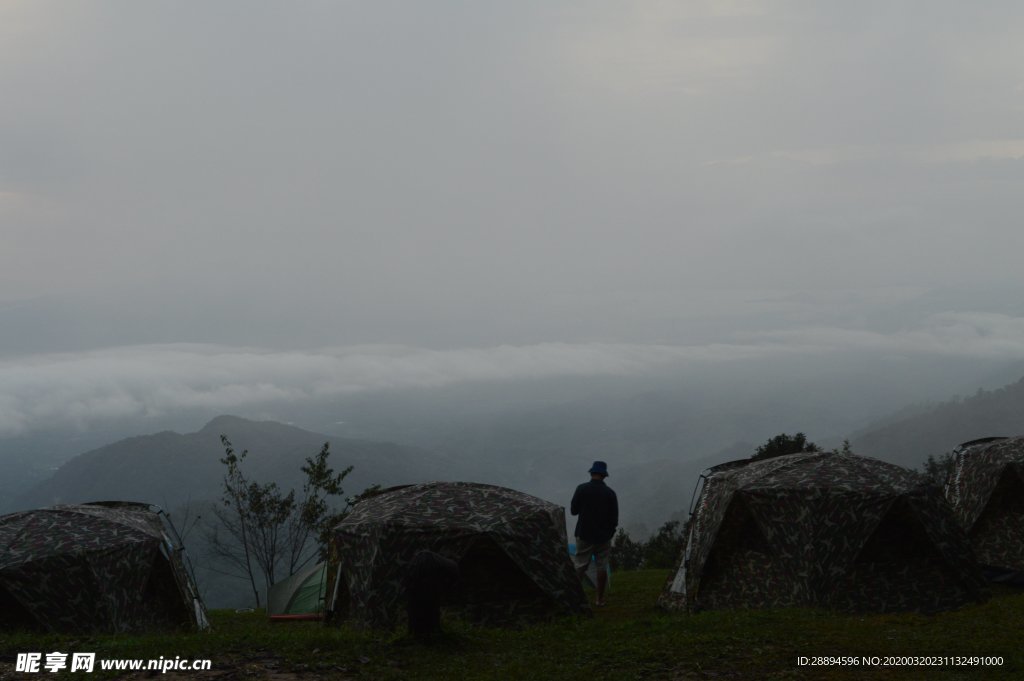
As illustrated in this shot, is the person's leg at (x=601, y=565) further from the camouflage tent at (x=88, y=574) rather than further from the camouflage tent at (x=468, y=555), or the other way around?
the camouflage tent at (x=88, y=574)

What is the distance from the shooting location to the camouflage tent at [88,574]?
47.3ft

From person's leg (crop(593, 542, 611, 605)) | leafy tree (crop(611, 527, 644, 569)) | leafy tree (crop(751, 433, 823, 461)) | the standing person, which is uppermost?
leafy tree (crop(751, 433, 823, 461))

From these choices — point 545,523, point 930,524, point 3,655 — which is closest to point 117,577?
point 3,655

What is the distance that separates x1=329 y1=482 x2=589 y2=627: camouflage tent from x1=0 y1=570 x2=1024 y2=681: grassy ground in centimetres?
110

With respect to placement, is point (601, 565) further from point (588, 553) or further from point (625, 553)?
point (625, 553)

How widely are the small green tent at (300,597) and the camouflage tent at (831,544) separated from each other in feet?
23.6

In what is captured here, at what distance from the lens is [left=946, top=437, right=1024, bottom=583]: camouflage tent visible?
1903 cm

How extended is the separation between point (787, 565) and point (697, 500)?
2.46 meters

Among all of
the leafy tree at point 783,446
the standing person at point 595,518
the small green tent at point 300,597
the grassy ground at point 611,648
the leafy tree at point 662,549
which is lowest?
the leafy tree at point 662,549

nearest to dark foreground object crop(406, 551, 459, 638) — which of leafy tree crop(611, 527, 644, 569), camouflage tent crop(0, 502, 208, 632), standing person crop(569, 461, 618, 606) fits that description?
standing person crop(569, 461, 618, 606)

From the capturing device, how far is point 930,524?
15.7 meters

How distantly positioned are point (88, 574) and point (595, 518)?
8432mm

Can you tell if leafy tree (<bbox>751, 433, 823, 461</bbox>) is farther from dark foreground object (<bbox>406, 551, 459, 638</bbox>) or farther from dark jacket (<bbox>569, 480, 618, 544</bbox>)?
dark foreground object (<bbox>406, 551, 459, 638</bbox>)

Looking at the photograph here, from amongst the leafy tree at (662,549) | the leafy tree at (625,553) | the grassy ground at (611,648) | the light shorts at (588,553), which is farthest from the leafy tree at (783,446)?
the grassy ground at (611,648)
